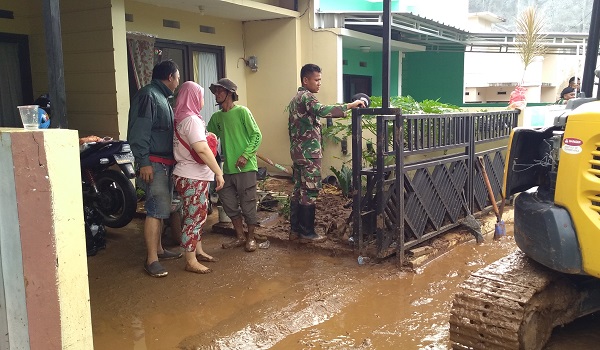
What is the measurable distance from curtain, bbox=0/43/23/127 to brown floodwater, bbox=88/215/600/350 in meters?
3.39

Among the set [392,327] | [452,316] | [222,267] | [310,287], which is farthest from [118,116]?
[452,316]

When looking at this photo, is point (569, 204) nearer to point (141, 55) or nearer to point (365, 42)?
point (141, 55)

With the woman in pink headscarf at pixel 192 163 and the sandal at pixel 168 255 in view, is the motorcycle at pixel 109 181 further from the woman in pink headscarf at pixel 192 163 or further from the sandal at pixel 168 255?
the woman in pink headscarf at pixel 192 163

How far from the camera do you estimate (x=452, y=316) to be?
309cm

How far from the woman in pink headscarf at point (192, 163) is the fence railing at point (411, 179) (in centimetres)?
143

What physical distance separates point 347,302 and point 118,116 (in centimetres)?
447

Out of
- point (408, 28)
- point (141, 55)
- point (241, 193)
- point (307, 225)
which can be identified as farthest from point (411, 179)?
point (408, 28)

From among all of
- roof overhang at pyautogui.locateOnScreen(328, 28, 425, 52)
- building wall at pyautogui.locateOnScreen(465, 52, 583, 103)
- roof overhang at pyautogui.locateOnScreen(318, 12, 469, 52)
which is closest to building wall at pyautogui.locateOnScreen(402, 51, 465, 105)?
roof overhang at pyautogui.locateOnScreen(318, 12, 469, 52)

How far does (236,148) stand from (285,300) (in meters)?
1.81

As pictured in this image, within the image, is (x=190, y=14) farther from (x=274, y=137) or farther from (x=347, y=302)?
(x=347, y=302)

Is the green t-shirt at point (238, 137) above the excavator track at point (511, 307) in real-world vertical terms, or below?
above

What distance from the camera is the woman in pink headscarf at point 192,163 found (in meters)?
4.50

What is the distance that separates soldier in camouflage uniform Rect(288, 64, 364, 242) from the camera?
5.39 metres

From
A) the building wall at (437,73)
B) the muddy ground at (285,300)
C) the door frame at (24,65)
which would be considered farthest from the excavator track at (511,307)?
the building wall at (437,73)
